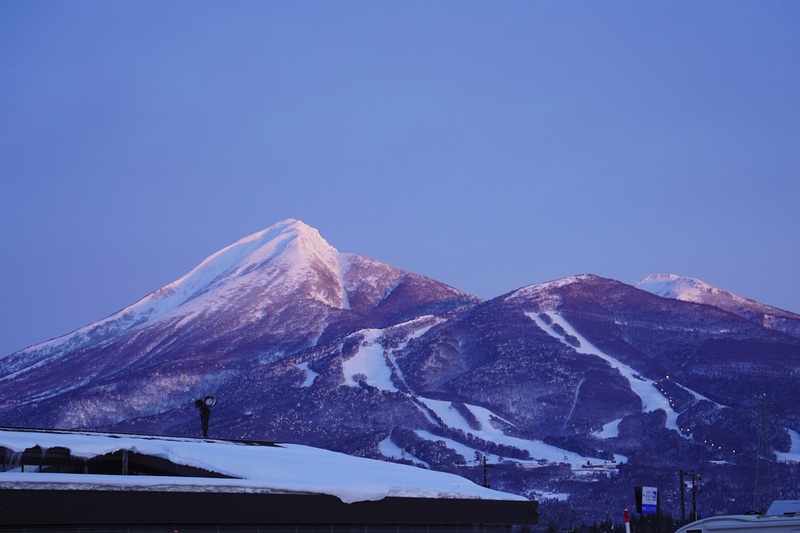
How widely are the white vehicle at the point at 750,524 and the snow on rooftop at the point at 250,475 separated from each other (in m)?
4.20

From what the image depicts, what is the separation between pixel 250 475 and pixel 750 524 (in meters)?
9.95

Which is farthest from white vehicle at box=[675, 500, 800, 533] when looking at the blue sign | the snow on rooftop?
the snow on rooftop

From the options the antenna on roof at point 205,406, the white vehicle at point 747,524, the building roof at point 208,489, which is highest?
the antenna on roof at point 205,406

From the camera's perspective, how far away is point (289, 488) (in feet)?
73.0

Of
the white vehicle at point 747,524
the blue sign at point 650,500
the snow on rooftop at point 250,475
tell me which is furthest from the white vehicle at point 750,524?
the snow on rooftop at point 250,475

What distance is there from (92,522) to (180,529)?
1723 millimetres

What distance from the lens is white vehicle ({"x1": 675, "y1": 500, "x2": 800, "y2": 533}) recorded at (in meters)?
22.9

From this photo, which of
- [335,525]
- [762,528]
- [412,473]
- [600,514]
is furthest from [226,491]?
[600,514]

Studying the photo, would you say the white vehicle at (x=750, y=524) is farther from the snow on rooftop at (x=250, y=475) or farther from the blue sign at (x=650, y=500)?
the snow on rooftop at (x=250, y=475)

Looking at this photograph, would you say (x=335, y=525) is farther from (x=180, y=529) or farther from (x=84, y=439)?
(x=84, y=439)

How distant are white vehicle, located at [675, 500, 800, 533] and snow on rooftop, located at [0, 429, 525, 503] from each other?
4.20 meters

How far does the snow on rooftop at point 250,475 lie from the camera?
20.6 m

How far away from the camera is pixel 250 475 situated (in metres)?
23.4

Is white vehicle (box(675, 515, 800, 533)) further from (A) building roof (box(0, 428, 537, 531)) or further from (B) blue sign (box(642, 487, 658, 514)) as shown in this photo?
(A) building roof (box(0, 428, 537, 531))
